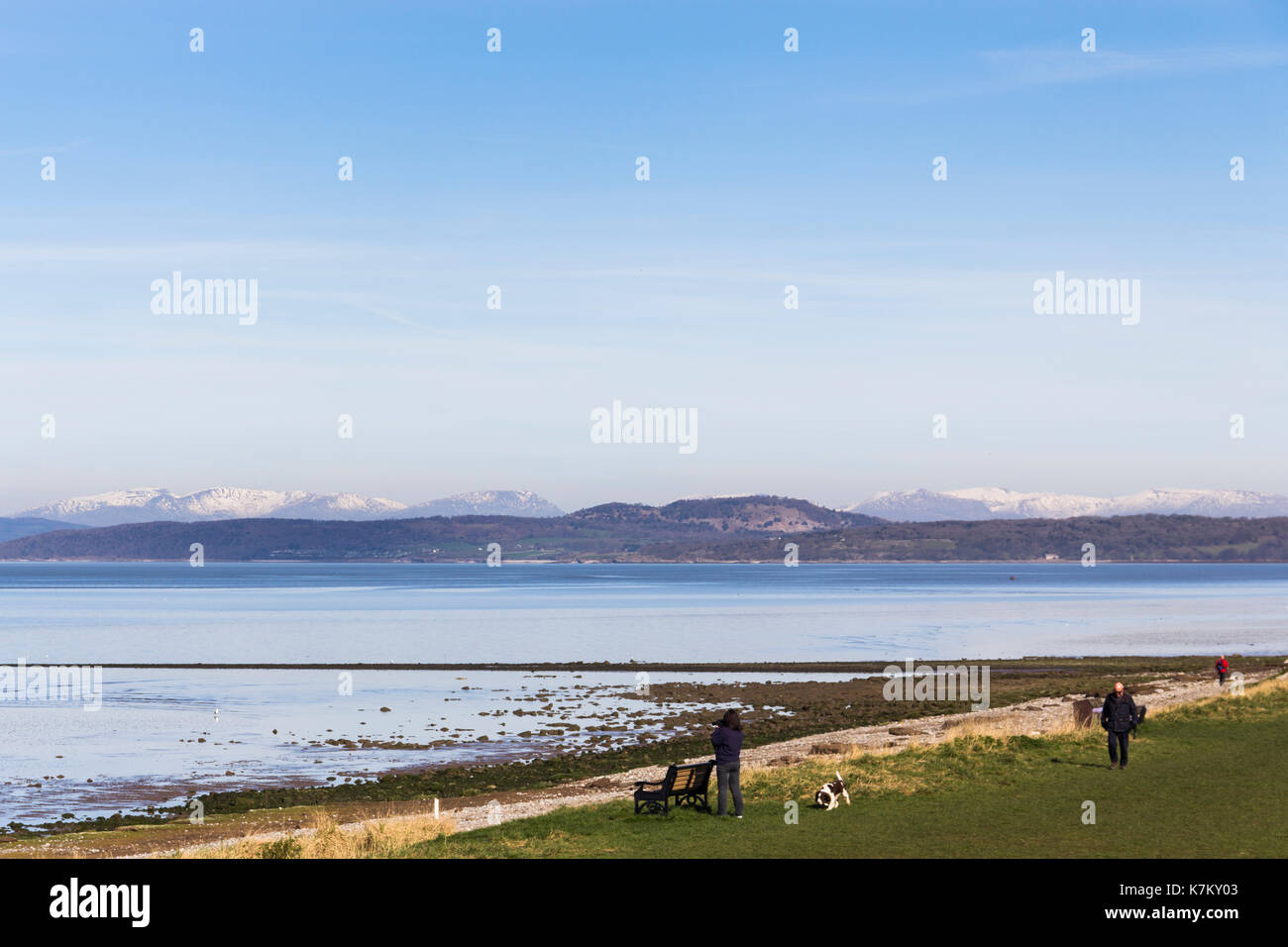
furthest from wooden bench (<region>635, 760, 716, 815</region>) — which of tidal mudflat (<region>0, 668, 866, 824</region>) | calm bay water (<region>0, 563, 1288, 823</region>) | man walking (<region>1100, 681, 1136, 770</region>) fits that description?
calm bay water (<region>0, 563, 1288, 823</region>)

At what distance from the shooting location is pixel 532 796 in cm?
2906

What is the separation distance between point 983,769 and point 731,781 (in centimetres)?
739

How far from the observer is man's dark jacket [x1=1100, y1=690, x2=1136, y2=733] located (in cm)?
2514

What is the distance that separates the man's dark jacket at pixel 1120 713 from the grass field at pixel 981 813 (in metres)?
0.95

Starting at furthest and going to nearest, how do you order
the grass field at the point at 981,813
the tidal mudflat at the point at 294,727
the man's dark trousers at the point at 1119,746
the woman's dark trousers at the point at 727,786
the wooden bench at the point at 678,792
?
the tidal mudflat at the point at 294,727
the man's dark trousers at the point at 1119,746
the wooden bench at the point at 678,792
the woman's dark trousers at the point at 727,786
the grass field at the point at 981,813

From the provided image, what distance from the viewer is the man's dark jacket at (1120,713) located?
25.1 metres
